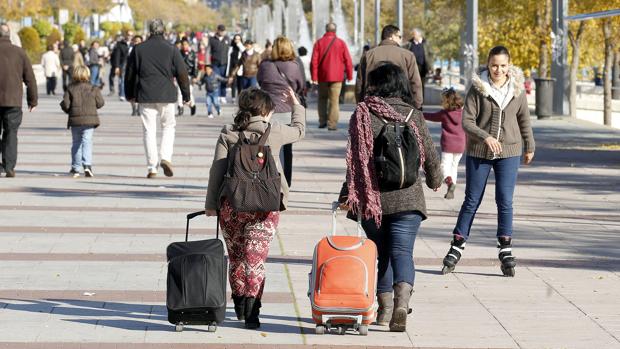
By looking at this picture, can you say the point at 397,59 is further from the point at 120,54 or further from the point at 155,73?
the point at 120,54

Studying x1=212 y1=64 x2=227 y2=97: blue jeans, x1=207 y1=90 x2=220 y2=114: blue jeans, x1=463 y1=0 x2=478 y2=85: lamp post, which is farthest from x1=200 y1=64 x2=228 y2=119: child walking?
x1=463 y1=0 x2=478 y2=85: lamp post

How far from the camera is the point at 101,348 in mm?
7285

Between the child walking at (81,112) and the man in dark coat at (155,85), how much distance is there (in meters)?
0.44

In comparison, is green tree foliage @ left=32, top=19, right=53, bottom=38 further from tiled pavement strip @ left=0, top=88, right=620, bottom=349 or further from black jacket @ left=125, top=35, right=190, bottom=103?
black jacket @ left=125, top=35, right=190, bottom=103

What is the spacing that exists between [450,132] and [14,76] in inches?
208

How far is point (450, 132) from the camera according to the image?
14188 millimetres

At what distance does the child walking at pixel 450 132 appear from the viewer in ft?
45.6

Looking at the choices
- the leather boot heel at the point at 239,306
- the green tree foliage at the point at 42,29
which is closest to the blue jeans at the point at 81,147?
the leather boot heel at the point at 239,306

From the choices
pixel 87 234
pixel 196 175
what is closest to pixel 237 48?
pixel 196 175

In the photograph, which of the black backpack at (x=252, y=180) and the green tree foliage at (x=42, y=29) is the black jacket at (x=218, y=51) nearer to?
the black backpack at (x=252, y=180)

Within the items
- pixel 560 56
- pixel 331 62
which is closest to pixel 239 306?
pixel 331 62

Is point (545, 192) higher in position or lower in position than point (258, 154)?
lower

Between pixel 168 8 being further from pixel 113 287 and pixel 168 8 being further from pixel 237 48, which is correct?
pixel 113 287

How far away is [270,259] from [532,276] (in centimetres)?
190
